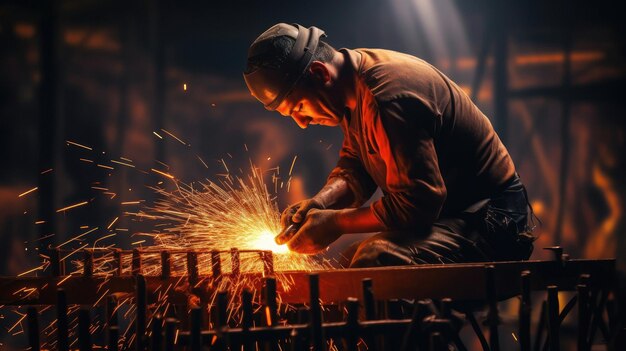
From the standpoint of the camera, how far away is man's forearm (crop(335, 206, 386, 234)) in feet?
11.8

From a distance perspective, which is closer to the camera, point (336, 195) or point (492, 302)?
point (492, 302)

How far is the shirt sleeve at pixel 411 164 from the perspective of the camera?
11.1 ft

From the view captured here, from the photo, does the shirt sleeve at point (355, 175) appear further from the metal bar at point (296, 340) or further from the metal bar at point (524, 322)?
the metal bar at point (296, 340)

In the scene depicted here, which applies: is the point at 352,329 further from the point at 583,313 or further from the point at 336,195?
the point at 336,195

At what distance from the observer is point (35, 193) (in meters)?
6.58

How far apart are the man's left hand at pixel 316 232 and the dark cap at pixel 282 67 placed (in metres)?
0.62

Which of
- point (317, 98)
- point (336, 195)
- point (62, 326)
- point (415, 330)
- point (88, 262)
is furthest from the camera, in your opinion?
point (336, 195)

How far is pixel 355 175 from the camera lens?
439 cm

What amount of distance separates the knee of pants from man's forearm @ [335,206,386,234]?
0.38 ft

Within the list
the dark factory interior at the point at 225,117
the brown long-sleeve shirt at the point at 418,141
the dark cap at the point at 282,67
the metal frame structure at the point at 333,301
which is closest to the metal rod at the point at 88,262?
the metal frame structure at the point at 333,301

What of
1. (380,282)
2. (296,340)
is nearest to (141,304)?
(296,340)

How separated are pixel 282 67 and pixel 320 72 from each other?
20 centimetres

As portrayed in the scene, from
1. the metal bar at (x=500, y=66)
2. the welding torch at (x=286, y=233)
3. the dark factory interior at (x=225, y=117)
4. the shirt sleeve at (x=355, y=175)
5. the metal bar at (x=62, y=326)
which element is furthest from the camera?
the metal bar at (x=500, y=66)

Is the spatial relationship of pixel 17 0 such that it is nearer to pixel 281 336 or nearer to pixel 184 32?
pixel 184 32
